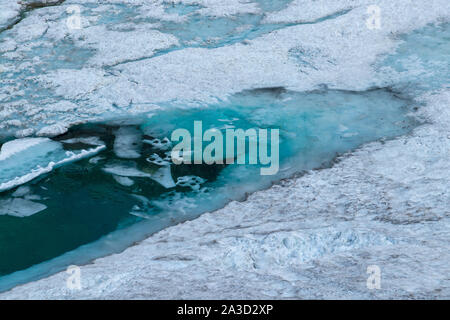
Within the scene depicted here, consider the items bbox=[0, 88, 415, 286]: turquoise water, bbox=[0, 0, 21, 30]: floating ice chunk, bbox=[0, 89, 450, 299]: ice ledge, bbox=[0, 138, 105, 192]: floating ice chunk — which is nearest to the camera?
bbox=[0, 89, 450, 299]: ice ledge

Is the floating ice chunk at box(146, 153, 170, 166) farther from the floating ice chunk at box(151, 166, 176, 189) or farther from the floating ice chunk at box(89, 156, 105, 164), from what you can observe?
the floating ice chunk at box(89, 156, 105, 164)

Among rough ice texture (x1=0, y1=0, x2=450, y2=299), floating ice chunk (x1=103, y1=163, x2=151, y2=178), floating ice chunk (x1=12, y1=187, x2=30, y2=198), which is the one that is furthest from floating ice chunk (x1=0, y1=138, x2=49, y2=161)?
floating ice chunk (x1=103, y1=163, x2=151, y2=178)

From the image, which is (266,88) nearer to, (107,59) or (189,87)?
(189,87)

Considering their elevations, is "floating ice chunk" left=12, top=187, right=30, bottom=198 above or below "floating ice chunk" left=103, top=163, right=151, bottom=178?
below

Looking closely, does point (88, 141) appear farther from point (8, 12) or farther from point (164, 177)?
point (8, 12)

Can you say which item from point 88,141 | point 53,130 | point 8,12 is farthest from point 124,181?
point 8,12

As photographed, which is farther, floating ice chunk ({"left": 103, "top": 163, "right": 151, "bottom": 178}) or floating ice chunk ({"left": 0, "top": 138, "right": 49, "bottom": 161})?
floating ice chunk ({"left": 0, "top": 138, "right": 49, "bottom": 161})
